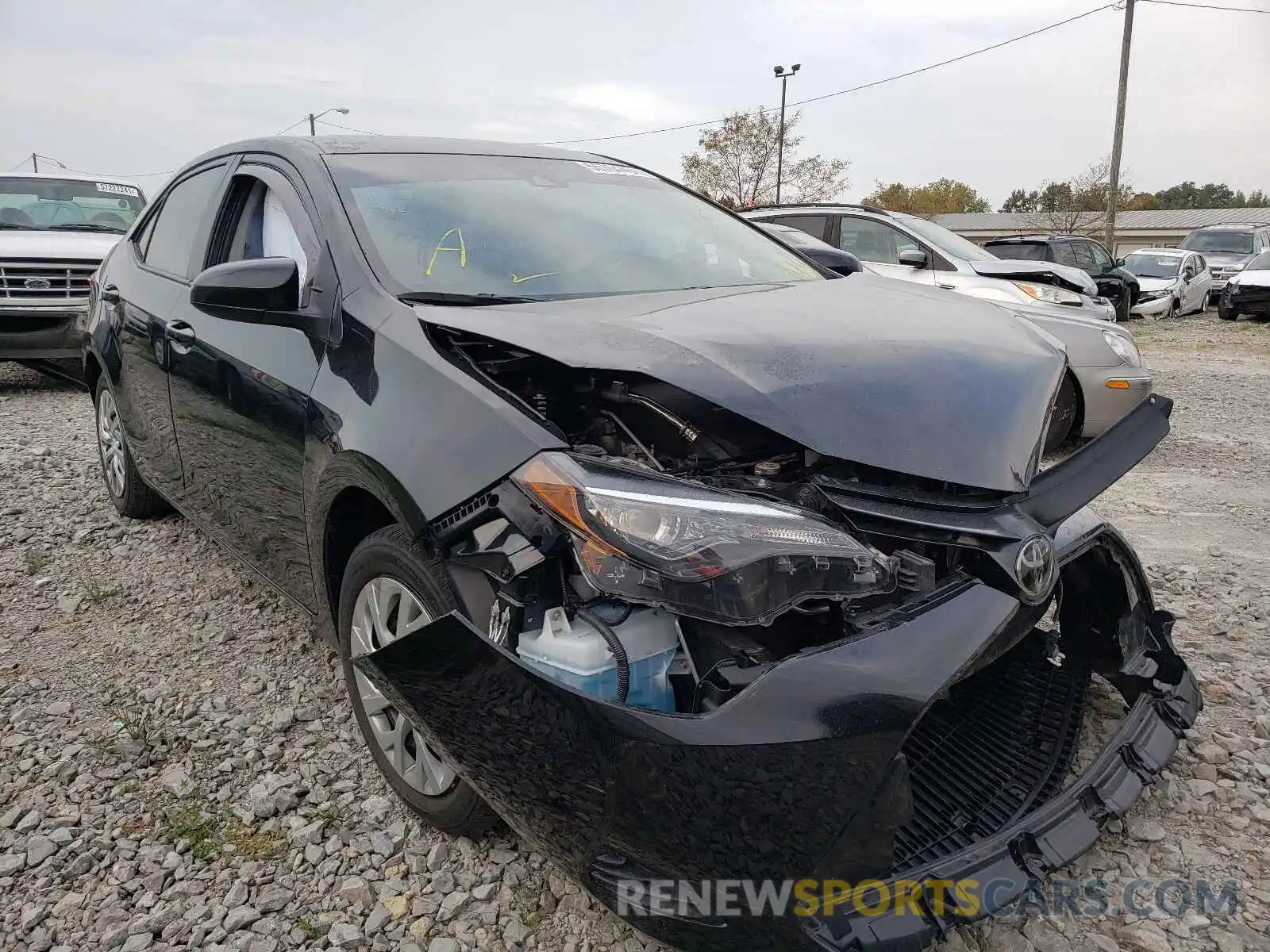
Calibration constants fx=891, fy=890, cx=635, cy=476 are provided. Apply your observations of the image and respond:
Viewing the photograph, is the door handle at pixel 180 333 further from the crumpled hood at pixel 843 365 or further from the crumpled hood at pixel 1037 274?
the crumpled hood at pixel 1037 274

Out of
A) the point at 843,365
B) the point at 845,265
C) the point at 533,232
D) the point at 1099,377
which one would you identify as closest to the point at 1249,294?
the point at 1099,377

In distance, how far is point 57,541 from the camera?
409cm

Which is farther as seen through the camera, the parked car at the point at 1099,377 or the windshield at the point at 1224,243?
the windshield at the point at 1224,243

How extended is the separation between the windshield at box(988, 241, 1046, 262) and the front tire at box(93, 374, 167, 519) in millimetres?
12826

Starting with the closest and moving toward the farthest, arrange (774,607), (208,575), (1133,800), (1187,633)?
1. (774,607)
2. (1133,800)
3. (1187,633)
4. (208,575)

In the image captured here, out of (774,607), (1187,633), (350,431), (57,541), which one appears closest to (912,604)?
(774,607)

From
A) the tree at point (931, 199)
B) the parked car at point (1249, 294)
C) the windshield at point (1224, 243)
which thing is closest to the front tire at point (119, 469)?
the parked car at point (1249, 294)

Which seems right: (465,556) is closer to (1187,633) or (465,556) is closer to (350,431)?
(350,431)

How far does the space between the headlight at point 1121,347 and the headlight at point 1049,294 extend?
2.04 meters

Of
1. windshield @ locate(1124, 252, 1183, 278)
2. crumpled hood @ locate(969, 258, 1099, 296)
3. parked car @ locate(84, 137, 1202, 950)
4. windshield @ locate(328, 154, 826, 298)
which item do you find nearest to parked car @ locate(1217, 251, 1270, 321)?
windshield @ locate(1124, 252, 1183, 278)

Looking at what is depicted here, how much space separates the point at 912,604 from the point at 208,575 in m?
3.11

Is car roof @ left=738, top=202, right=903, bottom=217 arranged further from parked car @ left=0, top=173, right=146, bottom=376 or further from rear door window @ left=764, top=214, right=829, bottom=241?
parked car @ left=0, top=173, right=146, bottom=376

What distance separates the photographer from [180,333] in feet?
10.1

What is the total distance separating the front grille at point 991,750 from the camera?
173 cm
